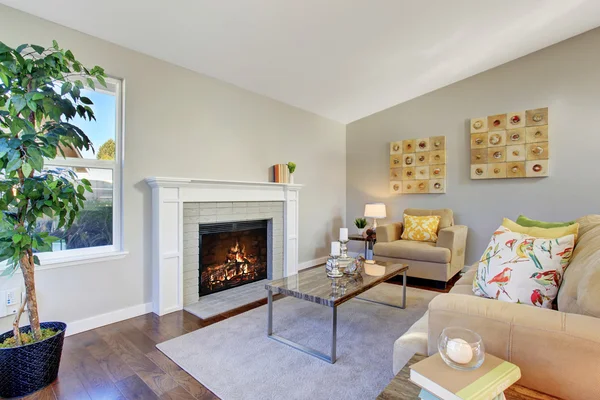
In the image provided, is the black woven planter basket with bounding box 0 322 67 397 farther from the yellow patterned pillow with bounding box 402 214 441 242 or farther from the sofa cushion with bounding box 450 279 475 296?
the yellow patterned pillow with bounding box 402 214 441 242

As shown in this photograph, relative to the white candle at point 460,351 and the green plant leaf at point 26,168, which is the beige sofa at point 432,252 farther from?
the green plant leaf at point 26,168

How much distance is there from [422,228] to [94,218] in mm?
3623

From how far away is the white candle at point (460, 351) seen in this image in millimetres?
914

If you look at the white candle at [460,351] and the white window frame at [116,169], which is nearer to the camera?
the white candle at [460,351]

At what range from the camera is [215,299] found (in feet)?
10.2

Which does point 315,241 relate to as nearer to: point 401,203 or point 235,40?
point 401,203

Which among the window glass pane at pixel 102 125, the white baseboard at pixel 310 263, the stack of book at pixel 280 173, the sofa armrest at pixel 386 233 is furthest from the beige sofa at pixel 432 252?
the window glass pane at pixel 102 125

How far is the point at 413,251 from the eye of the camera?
3.62m

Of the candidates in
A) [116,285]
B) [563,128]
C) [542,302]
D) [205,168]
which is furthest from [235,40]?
[563,128]

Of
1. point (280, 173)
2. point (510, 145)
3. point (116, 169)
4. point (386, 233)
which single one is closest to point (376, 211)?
point (386, 233)

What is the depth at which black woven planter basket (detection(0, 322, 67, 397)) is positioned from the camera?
1604 millimetres

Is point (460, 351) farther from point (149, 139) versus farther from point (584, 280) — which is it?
point (149, 139)

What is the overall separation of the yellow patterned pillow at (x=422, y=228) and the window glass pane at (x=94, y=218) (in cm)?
342

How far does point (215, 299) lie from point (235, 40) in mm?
2451
